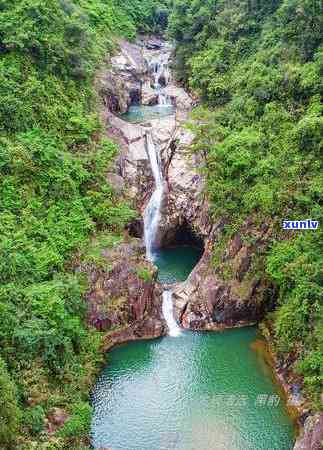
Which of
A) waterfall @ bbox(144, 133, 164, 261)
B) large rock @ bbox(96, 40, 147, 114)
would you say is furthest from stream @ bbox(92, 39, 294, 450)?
large rock @ bbox(96, 40, 147, 114)

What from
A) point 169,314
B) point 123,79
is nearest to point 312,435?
point 169,314

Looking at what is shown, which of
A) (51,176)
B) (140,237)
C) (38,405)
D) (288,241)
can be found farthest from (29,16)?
(38,405)

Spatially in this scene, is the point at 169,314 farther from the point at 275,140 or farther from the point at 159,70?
the point at 159,70

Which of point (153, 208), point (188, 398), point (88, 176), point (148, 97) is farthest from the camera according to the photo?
point (148, 97)

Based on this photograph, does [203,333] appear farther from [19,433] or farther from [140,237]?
[19,433]

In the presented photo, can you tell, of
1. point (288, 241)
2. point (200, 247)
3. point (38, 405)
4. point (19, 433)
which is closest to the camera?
point (19, 433)

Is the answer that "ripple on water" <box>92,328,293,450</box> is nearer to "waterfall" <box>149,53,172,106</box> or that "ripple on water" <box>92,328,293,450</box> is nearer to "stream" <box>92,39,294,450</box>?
"stream" <box>92,39,294,450</box>

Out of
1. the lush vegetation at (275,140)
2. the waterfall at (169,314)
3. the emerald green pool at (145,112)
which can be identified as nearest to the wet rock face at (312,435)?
the lush vegetation at (275,140)
